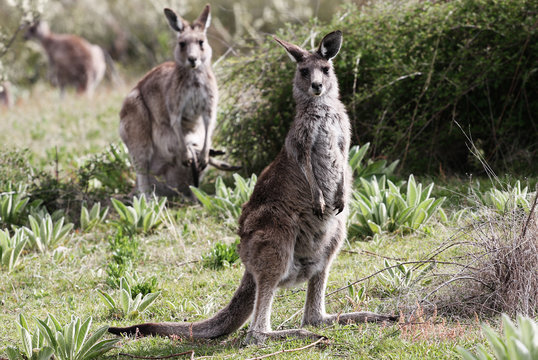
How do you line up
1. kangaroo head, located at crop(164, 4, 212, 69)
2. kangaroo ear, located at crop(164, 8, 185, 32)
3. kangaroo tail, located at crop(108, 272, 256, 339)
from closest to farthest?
kangaroo tail, located at crop(108, 272, 256, 339) → kangaroo head, located at crop(164, 4, 212, 69) → kangaroo ear, located at crop(164, 8, 185, 32)

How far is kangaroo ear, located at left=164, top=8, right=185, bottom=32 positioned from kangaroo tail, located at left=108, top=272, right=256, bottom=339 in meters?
3.65

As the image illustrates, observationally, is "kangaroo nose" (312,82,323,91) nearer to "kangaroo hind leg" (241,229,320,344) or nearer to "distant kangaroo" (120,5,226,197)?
"kangaroo hind leg" (241,229,320,344)

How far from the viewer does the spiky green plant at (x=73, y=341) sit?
3.56m

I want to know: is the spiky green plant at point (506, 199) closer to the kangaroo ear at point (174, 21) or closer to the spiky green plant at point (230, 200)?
the spiky green plant at point (230, 200)

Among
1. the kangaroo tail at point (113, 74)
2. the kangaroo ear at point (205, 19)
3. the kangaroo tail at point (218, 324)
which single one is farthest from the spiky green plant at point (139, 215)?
the kangaroo tail at point (113, 74)

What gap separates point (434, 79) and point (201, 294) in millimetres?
3355

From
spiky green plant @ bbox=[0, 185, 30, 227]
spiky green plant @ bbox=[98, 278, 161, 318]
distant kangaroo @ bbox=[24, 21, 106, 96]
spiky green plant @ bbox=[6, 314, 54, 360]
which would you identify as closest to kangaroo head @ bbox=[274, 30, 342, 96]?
spiky green plant @ bbox=[98, 278, 161, 318]

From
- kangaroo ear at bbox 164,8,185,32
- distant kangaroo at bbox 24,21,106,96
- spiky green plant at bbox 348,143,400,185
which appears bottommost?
spiky green plant at bbox 348,143,400,185

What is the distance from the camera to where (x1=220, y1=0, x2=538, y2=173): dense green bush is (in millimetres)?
6602

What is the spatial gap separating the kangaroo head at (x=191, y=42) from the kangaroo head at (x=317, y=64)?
2.51m

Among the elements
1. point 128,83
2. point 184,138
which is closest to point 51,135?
point 184,138

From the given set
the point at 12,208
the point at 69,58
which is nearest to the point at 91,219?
the point at 12,208

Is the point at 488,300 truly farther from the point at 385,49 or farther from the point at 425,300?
the point at 385,49

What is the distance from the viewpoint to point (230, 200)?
20.9 feet
